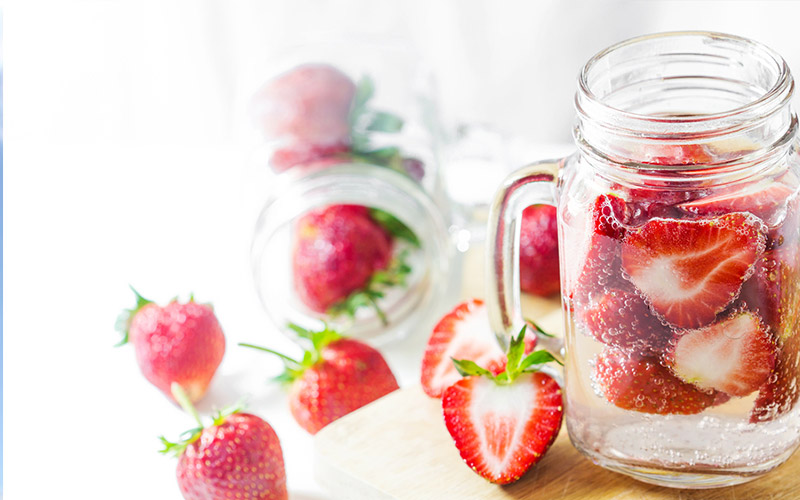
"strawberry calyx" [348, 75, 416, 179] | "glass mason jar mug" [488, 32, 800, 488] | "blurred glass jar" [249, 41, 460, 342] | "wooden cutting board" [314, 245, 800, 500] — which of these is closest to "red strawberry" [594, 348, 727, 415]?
"glass mason jar mug" [488, 32, 800, 488]

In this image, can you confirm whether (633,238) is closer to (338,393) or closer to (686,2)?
(338,393)

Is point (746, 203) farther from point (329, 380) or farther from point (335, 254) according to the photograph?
point (335, 254)

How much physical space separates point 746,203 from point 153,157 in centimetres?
118

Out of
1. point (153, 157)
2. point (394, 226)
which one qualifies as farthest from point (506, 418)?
point (153, 157)

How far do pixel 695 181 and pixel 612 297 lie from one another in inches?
4.1

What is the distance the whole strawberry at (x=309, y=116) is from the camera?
131 cm

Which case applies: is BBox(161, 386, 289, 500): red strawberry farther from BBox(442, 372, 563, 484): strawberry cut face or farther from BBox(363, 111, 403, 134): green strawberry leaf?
BBox(363, 111, 403, 134): green strawberry leaf

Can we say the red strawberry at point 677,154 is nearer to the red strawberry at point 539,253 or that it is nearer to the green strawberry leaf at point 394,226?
the red strawberry at point 539,253

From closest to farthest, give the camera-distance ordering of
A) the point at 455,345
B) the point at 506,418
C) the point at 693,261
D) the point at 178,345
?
the point at 693,261, the point at 506,418, the point at 455,345, the point at 178,345

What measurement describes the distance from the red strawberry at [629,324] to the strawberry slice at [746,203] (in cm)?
8

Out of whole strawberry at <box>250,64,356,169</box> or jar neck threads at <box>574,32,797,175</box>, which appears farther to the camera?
whole strawberry at <box>250,64,356,169</box>

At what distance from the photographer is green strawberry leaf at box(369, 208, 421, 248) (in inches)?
51.4

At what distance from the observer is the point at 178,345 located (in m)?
1.12

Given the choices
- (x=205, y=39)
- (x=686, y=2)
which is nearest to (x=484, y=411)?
(x=686, y=2)
